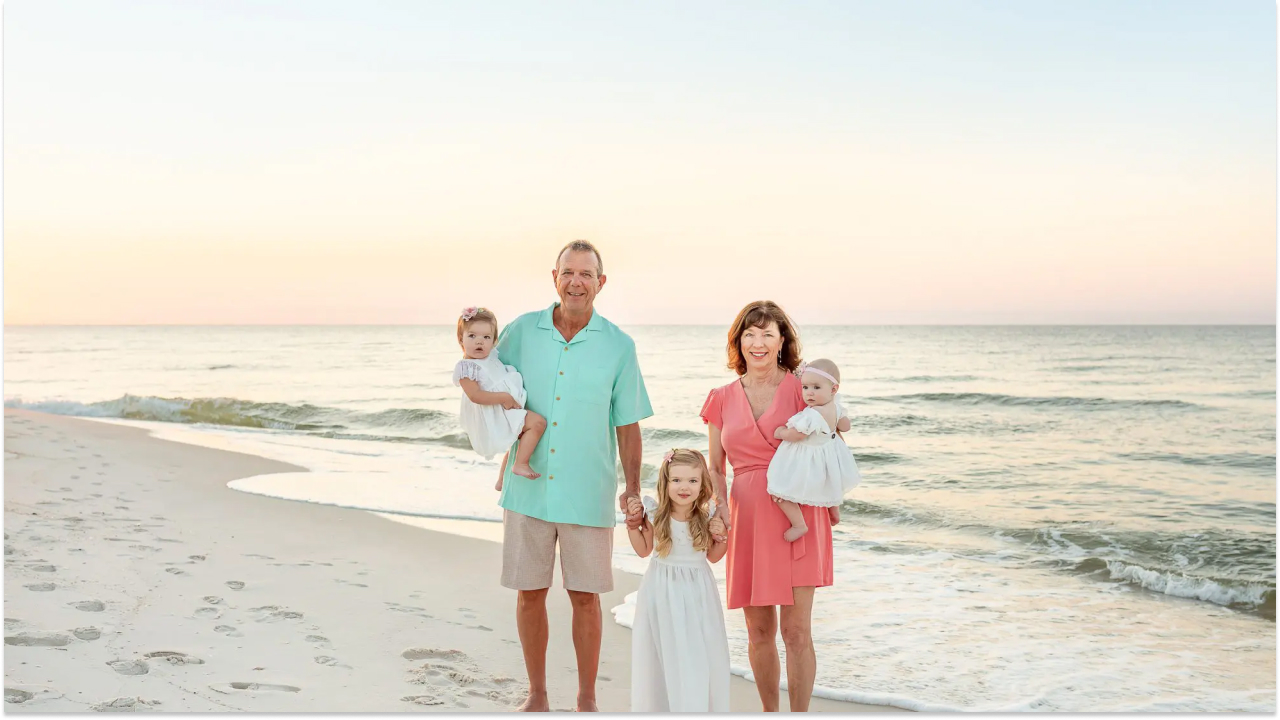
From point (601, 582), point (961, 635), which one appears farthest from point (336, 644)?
point (961, 635)

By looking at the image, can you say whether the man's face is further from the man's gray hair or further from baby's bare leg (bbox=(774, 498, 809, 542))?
baby's bare leg (bbox=(774, 498, 809, 542))

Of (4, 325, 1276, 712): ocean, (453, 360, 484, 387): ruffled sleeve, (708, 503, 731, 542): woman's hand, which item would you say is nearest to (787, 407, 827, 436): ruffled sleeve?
(708, 503, 731, 542): woman's hand

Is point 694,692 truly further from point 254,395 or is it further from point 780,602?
point 254,395

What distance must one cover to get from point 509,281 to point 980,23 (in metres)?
7.90

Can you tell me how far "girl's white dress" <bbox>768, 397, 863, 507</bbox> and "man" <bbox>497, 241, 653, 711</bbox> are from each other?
0.58 meters

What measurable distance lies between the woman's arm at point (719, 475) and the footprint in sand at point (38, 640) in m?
3.03

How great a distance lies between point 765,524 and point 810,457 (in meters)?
0.33

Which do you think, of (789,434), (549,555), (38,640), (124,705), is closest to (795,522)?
(789,434)

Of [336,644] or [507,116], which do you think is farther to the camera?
[507,116]

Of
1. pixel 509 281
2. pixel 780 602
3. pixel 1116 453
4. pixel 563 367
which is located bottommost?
pixel 1116 453

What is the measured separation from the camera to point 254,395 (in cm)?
2153

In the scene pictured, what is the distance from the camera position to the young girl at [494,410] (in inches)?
138

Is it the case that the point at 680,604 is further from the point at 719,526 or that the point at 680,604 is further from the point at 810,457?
the point at 810,457

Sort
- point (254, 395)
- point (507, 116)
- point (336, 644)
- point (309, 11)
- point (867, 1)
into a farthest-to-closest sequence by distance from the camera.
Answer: point (254, 395), point (507, 116), point (867, 1), point (309, 11), point (336, 644)
